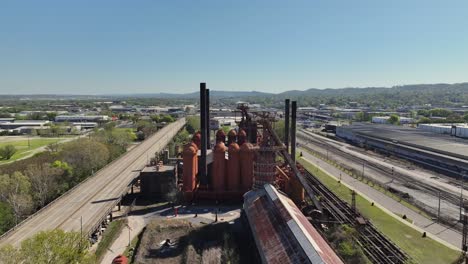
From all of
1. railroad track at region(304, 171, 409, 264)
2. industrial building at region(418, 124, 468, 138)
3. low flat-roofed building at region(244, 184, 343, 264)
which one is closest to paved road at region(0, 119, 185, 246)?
low flat-roofed building at region(244, 184, 343, 264)

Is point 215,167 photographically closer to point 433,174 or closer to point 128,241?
point 128,241

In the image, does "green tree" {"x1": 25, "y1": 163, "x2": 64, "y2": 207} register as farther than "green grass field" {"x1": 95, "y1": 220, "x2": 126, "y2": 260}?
Yes

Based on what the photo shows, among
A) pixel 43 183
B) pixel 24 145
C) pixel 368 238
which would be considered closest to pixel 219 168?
pixel 368 238

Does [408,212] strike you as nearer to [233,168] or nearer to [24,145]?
[233,168]

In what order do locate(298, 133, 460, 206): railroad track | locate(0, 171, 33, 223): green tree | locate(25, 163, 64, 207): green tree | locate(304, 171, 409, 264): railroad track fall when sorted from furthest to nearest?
1. locate(298, 133, 460, 206): railroad track
2. locate(25, 163, 64, 207): green tree
3. locate(0, 171, 33, 223): green tree
4. locate(304, 171, 409, 264): railroad track

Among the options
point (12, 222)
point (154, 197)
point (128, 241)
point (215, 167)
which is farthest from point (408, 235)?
point (12, 222)

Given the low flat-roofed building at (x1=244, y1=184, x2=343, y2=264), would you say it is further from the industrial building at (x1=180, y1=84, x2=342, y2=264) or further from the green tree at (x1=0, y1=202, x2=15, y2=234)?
the green tree at (x1=0, y1=202, x2=15, y2=234)
